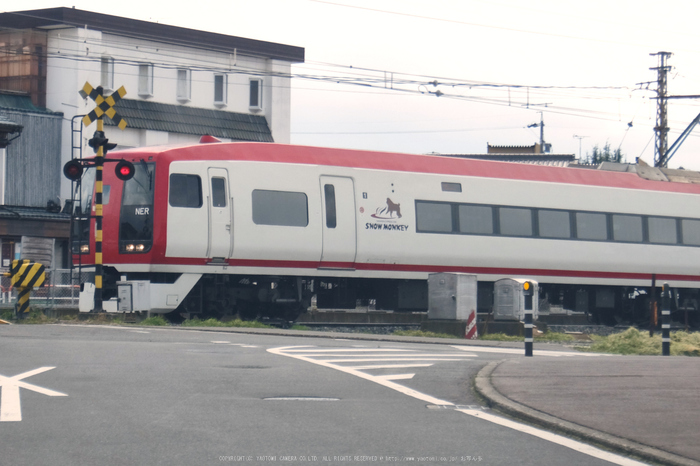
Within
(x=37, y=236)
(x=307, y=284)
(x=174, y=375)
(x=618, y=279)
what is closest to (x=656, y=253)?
(x=618, y=279)

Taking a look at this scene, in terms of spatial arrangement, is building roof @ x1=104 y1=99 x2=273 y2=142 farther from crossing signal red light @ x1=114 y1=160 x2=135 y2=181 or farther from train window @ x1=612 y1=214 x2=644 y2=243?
crossing signal red light @ x1=114 y1=160 x2=135 y2=181

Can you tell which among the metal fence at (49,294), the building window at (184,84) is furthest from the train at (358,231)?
the building window at (184,84)

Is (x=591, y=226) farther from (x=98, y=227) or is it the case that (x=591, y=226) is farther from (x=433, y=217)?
(x=98, y=227)

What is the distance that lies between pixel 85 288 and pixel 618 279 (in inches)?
517

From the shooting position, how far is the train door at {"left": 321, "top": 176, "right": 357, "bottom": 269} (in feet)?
68.2

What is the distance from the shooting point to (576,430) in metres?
7.26

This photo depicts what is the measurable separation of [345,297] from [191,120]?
2707 cm

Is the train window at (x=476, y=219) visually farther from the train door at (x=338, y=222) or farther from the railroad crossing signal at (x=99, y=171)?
the railroad crossing signal at (x=99, y=171)

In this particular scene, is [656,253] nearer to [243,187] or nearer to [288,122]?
[243,187]

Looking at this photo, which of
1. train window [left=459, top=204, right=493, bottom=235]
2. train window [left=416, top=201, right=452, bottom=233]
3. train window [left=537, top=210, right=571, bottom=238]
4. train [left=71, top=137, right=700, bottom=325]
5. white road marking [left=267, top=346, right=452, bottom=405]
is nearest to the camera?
white road marking [left=267, top=346, right=452, bottom=405]

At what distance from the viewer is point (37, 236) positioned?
41.5m

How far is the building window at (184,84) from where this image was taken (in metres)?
47.3

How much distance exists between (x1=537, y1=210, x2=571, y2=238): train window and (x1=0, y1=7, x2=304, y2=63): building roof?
1026 inches

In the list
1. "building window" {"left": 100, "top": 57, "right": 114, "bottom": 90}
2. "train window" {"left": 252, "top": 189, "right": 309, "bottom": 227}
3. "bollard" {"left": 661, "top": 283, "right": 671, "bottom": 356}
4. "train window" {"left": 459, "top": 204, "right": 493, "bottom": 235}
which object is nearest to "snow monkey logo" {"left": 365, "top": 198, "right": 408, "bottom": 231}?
"train window" {"left": 252, "top": 189, "right": 309, "bottom": 227}
